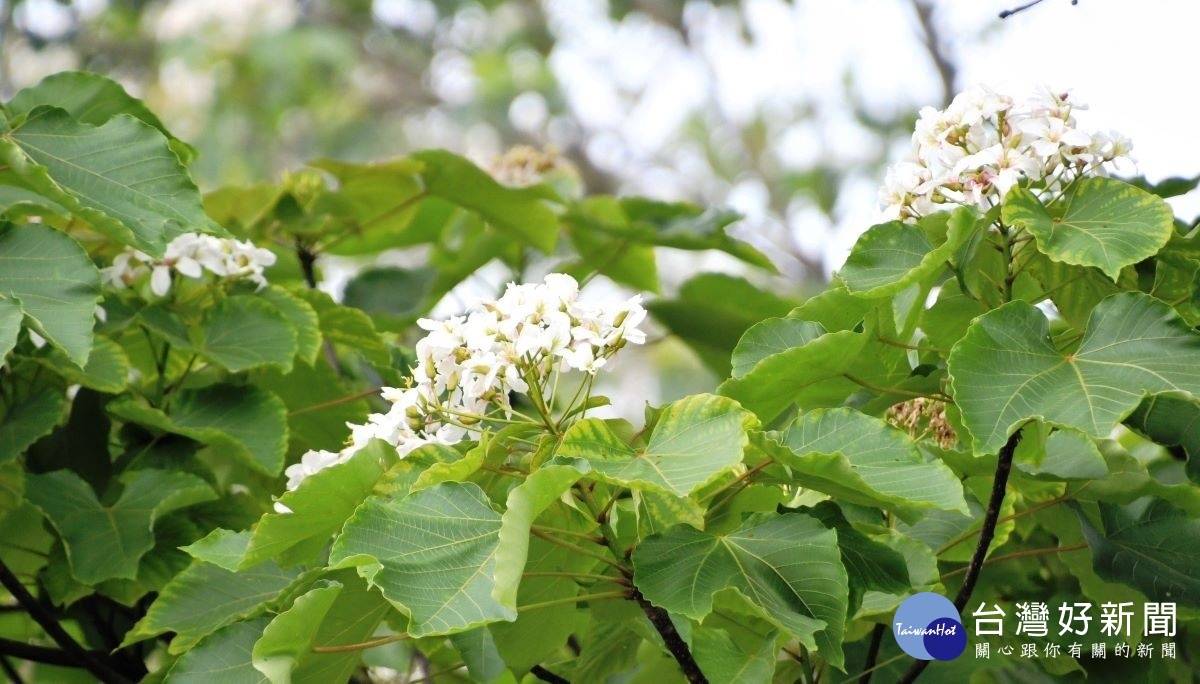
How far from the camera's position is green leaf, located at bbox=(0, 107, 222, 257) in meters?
1.53

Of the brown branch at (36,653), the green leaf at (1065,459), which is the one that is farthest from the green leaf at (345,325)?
the green leaf at (1065,459)

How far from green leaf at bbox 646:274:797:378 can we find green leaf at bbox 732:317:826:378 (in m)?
1.19

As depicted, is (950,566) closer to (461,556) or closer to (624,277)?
(461,556)

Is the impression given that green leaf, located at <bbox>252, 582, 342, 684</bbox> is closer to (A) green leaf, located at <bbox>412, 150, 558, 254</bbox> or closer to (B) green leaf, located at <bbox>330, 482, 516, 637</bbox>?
(B) green leaf, located at <bbox>330, 482, 516, 637</bbox>

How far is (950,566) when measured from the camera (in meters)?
1.81

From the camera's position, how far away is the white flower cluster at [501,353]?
126 cm

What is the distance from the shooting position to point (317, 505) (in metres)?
1.24

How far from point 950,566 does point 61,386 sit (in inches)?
51.3

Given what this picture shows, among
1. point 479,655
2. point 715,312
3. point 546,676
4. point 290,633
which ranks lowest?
point 715,312

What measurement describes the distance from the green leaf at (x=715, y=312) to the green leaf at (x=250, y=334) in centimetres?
110

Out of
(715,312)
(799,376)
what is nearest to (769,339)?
(799,376)

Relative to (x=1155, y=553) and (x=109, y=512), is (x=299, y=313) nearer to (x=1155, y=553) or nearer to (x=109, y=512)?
(x=109, y=512)

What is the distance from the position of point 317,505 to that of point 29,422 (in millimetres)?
710

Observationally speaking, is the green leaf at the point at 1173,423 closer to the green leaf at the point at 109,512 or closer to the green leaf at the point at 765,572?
the green leaf at the point at 765,572
